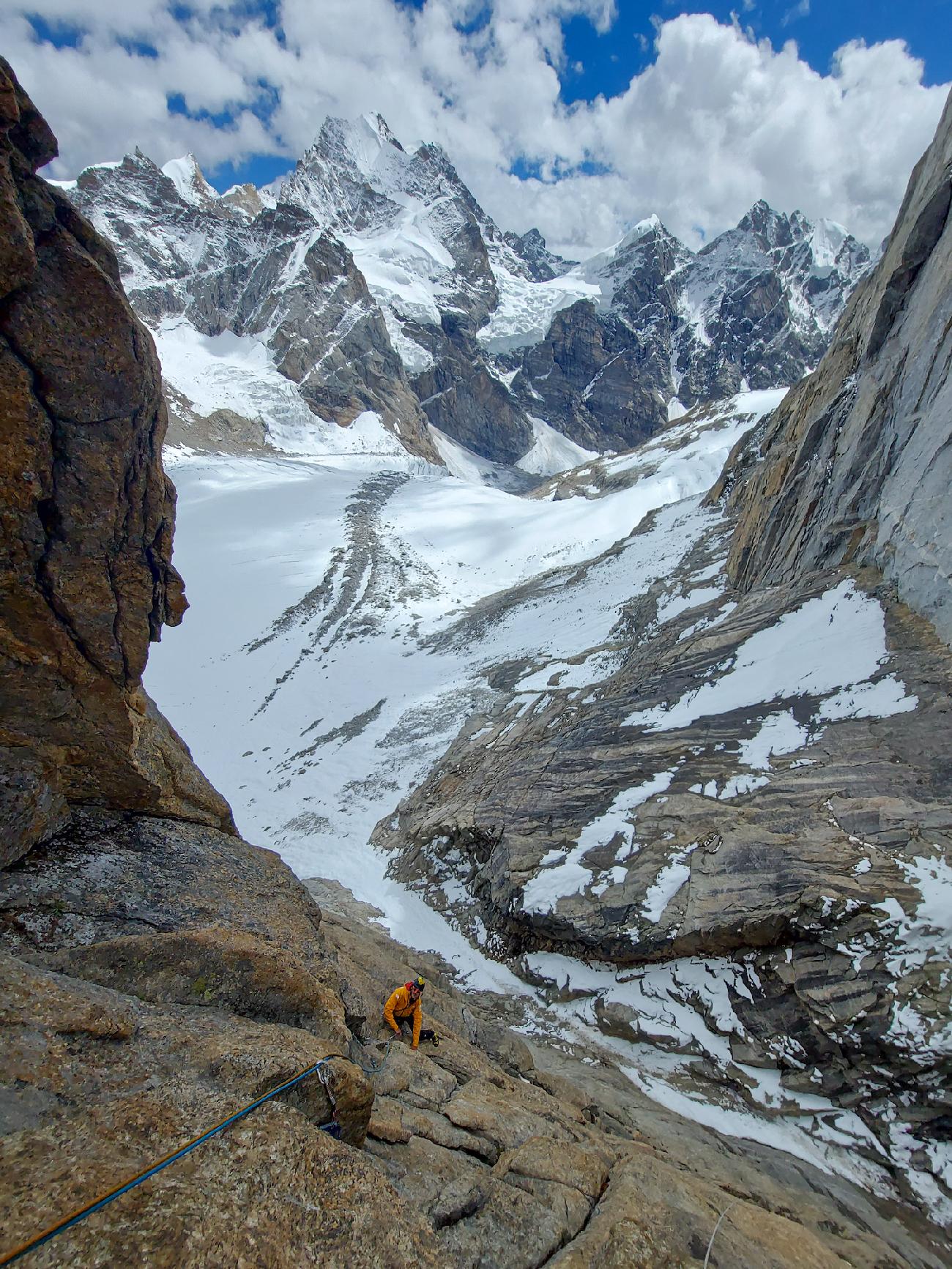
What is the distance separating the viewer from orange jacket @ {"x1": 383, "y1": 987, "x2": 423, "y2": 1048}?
726 centimetres

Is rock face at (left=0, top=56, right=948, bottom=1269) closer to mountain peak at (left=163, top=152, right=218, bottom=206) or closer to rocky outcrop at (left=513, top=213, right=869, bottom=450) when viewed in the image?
rocky outcrop at (left=513, top=213, right=869, bottom=450)

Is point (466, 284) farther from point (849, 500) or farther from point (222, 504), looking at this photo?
point (849, 500)

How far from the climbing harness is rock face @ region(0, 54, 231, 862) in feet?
13.1

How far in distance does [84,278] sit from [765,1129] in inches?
525

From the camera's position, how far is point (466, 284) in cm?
17688

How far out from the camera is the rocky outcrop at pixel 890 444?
43.2 ft

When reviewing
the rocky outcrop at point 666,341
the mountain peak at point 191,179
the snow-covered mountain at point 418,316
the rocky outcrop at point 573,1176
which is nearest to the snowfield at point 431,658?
the rocky outcrop at point 573,1176

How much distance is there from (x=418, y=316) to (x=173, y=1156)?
170874 millimetres

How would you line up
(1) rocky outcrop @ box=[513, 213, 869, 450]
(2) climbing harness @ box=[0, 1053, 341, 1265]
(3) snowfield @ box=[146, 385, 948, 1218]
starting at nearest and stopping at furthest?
(2) climbing harness @ box=[0, 1053, 341, 1265] → (3) snowfield @ box=[146, 385, 948, 1218] → (1) rocky outcrop @ box=[513, 213, 869, 450]

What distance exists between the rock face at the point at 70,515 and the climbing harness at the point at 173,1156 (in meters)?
3.98

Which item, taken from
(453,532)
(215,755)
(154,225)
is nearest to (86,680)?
(215,755)

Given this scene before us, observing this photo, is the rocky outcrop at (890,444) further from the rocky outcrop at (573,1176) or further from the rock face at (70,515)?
the rock face at (70,515)

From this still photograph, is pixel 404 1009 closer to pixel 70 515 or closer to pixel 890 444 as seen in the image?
pixel 70 515

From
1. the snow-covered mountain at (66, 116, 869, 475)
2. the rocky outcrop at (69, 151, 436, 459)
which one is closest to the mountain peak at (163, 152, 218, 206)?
the snow-covered mountain at (66, 116, 869, 475)
